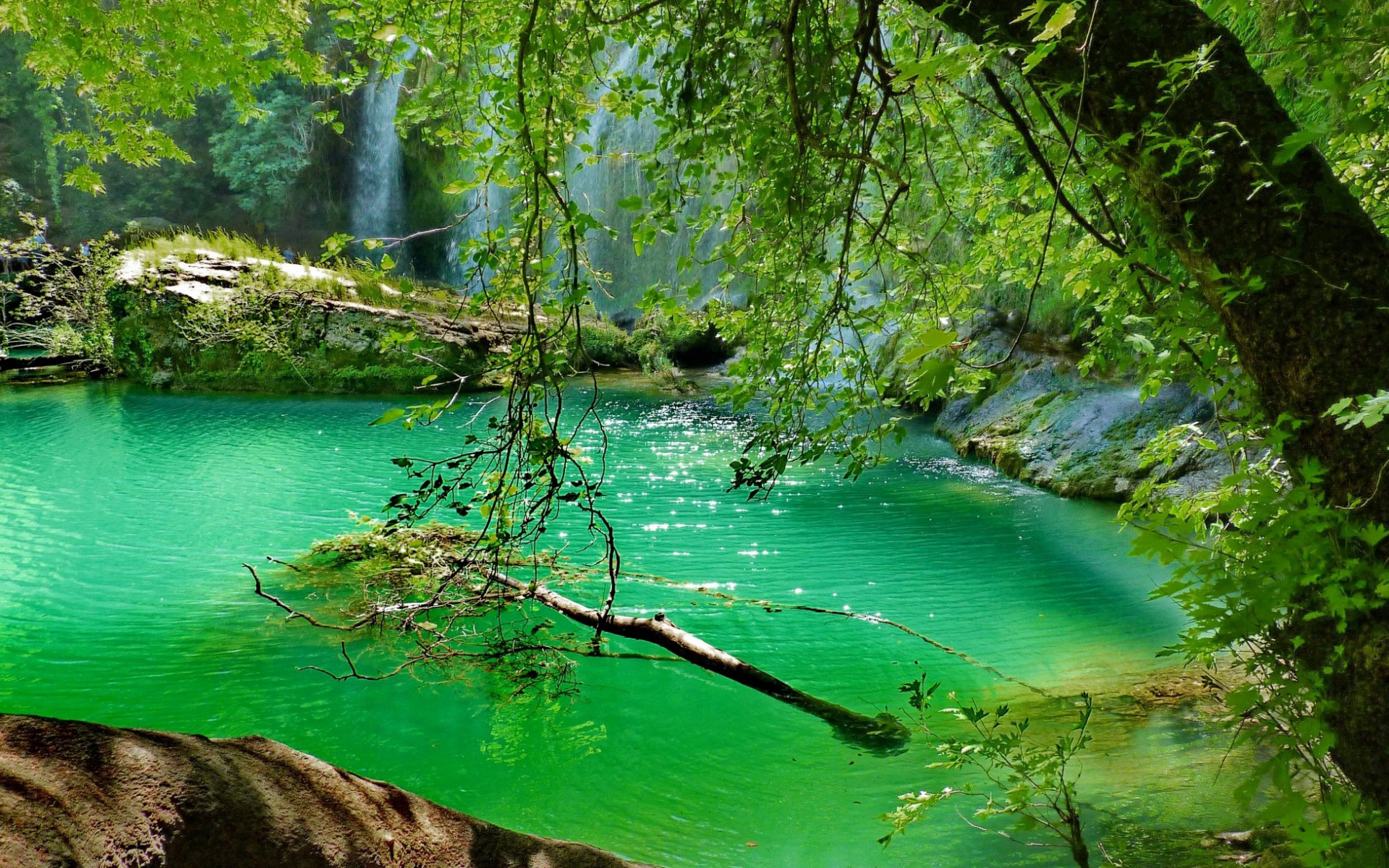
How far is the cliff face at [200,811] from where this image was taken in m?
0.98

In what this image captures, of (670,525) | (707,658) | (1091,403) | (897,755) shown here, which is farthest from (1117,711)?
(1091,403)

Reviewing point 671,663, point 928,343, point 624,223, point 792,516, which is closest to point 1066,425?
point 792,516

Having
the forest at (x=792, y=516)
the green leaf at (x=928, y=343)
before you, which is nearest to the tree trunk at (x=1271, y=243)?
the forest at (x=792, y=516)

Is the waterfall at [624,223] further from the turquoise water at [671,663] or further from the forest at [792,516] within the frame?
the forest at [792,516]

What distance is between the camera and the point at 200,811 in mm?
1106

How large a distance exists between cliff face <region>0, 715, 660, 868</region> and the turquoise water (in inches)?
74.7

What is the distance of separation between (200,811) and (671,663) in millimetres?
3736

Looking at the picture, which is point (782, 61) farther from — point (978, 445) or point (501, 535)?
point (978, 445)

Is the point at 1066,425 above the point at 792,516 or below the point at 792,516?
above

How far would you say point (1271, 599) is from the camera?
56.9 inches

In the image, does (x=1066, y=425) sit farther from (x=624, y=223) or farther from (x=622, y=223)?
(x=622, y=223)

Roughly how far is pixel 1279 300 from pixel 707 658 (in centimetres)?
269

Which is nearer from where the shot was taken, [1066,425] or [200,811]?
[200,811]

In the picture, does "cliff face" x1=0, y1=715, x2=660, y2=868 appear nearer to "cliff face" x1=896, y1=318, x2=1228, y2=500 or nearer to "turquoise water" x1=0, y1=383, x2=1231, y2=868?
"turquoise water" x1=0, y1=383, x2=1231, y2=868
